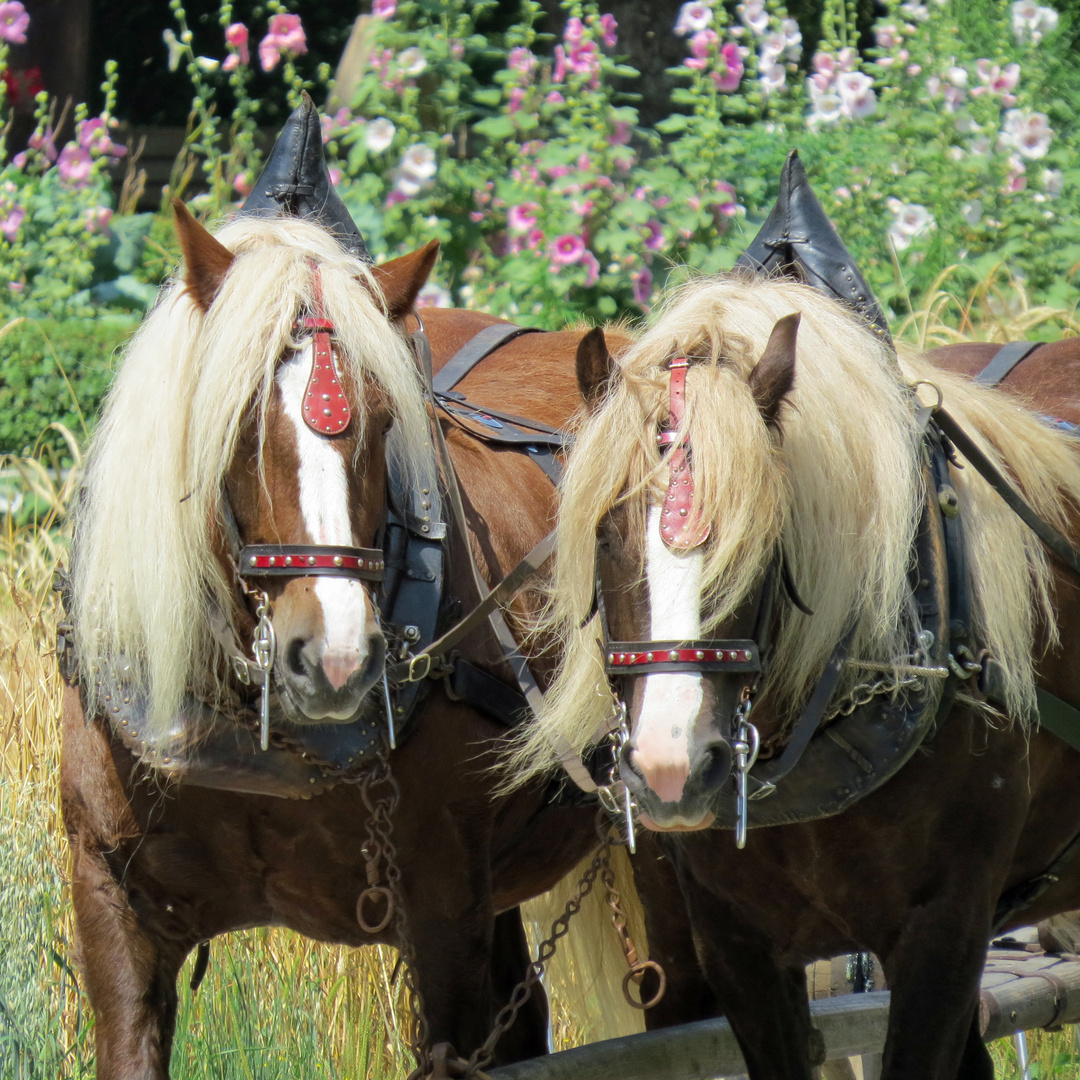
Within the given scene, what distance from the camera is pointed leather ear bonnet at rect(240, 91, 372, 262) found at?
2416 millimetres

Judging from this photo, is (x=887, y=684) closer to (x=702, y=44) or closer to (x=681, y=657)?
(x=681, y=657)

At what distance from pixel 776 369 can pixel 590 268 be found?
3.39 meters

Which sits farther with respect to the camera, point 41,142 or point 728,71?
point 41,142

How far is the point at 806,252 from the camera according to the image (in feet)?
7.54

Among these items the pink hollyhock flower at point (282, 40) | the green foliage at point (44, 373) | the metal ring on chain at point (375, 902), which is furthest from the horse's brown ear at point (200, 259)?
the pink hollyhock flower at point (282, 40)

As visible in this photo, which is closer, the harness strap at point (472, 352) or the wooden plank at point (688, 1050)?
the wooden plank at point (688, 1050)

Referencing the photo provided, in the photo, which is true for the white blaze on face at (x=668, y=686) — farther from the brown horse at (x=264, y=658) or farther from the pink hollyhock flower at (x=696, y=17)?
the pink hollyhock flower at (x=696, y=17)

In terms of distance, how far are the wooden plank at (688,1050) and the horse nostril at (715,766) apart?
693 millimetres

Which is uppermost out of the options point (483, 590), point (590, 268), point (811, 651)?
point (811, 651)

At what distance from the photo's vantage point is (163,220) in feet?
20.1

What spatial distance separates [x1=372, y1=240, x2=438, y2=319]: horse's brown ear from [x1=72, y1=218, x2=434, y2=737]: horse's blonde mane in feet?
0.10

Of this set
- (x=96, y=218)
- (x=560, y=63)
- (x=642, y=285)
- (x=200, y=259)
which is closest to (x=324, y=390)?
(x=200, y=259)

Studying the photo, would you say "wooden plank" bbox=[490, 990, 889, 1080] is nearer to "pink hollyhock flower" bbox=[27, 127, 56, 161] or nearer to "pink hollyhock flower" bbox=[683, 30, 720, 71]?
"pink hollyhock flower" bbox=[683, 30, 720, 71]

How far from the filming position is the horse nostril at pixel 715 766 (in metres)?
1.71
